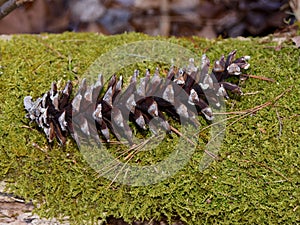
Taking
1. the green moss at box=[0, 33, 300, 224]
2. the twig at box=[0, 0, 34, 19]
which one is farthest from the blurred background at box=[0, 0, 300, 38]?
the green moss at box=[0, 33, 300, 224]

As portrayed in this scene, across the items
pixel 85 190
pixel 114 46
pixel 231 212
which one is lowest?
pixel 231 212

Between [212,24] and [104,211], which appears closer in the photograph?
[104,211]

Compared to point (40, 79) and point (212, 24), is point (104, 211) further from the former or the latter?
point (212, 24)

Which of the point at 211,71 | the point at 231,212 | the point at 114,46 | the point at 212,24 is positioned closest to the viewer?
the point at 231,212

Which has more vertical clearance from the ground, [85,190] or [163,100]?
[163,100]

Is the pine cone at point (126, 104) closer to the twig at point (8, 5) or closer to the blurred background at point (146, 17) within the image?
the twig at point (8, 5)

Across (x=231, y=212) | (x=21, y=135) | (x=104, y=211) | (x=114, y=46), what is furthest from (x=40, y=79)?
(x=231, y=212)
